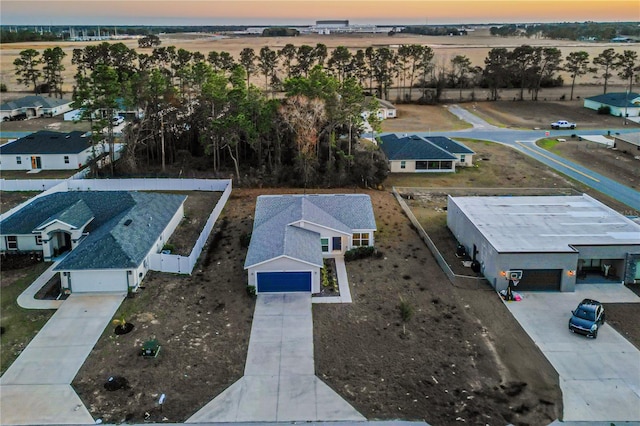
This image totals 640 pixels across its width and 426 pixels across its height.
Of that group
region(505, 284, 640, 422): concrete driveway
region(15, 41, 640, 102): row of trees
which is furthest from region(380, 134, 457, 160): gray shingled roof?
region(15, 41, 640, 102): row of trees

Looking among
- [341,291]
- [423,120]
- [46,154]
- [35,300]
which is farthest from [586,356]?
[423,120]

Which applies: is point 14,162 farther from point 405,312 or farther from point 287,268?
point 405,312

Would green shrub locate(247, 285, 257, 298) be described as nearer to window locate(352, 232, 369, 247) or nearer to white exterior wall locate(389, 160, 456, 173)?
window locate(352, 232, 369, 247)

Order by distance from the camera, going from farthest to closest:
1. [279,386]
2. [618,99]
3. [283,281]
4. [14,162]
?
[618,99], [14,162], [283,281], [279,386]

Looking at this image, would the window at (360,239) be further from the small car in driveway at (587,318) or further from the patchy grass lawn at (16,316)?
the patchy grass lawn at (16,316)

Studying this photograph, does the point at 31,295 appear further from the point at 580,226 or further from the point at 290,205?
the point at 580,226

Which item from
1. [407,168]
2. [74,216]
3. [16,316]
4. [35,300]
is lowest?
[16,316]

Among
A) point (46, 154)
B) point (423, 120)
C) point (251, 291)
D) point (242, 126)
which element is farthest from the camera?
point (423, 120)
